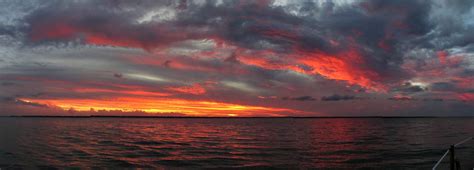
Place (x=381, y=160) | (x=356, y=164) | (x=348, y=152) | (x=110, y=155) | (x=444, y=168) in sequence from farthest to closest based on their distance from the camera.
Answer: (x=348, y=152)
(x=110, y=155)
(x=381, y=160)
(x=356, y=164)
(x=444, y=168)

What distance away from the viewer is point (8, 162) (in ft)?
123

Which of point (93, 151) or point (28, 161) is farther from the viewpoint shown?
point (93, 151)

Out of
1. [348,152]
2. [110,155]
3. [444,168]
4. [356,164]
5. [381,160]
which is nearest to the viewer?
[444,168]

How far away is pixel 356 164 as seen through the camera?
121ft

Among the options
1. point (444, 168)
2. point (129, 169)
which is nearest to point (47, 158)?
point (129, 169)

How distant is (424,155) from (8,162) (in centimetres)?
4662

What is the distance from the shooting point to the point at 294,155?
144 ft

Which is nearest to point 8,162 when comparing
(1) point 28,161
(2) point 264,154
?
(1) point 28,161

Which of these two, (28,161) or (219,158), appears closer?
(28,161)

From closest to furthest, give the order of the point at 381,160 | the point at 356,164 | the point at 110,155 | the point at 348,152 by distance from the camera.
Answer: the point at 356,164
the point at 381,160
the point at 110,155
the point at 348,152

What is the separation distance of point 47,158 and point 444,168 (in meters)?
40.8

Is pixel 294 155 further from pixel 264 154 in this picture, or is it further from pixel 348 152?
pixel 348 152

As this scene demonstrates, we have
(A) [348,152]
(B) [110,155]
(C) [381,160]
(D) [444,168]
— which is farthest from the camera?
(A) [348,152]

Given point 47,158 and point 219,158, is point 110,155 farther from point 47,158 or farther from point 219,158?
point 219,158
